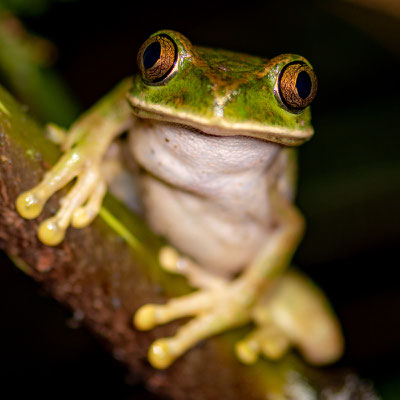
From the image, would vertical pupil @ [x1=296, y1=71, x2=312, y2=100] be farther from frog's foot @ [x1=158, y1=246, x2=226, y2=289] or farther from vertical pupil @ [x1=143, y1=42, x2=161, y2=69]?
frog's foot @ [x1=158, y1=246, x2=226, y2=289]

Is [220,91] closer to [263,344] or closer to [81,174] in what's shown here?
[81,174]

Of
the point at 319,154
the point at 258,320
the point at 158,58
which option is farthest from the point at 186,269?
the point at 319,154

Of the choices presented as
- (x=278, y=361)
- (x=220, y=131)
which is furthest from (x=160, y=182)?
(x=278, y=361)

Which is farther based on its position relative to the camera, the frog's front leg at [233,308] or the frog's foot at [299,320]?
the frog's foot at [299,320]

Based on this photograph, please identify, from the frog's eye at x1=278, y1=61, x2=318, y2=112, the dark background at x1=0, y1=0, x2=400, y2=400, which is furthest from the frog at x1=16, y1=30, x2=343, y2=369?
the dark background at x1=0, y1=0, x2=400, y2=400

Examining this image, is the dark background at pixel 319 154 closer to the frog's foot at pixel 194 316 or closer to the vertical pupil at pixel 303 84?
the frog's foot at pixel 194 316

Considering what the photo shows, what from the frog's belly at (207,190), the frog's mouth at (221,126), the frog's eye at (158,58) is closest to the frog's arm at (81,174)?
the frog's belly at (207,190)

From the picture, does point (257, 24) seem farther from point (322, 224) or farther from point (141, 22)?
point (322, 224)
